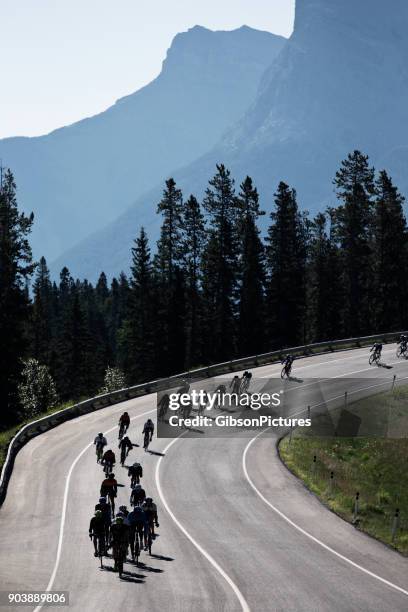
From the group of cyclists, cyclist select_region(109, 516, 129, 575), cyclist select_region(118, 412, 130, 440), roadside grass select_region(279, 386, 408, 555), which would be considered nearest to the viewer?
cyclist select_region(109, 516, 129, 575)

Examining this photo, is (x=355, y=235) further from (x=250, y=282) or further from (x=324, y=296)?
(x=250, y=282)

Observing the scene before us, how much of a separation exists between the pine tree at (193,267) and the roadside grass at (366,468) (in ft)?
103

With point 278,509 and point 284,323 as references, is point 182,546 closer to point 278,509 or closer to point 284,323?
point 278,509

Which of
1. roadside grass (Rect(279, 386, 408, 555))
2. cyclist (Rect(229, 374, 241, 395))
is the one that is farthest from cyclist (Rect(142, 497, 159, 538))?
cyclist (Rect(229, 374, 241, 395))

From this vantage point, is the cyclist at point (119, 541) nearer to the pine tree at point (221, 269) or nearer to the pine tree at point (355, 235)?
the pine tree at point (221, 269)

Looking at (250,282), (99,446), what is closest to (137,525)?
(99,446)

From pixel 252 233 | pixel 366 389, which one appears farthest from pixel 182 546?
pixel 252 233

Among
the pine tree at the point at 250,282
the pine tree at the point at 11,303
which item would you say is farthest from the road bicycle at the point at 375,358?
the pine tree at the point at 11,303

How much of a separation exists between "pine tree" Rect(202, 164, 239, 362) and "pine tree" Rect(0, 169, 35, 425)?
72.8 ft

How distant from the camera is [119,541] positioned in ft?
70.6

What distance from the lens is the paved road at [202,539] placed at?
65.5 ft

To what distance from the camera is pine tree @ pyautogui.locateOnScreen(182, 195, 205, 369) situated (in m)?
77.1

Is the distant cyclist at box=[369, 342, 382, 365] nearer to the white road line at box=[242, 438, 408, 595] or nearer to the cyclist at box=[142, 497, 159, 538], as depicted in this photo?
the white road line at box=[242, 438, 408, 595]

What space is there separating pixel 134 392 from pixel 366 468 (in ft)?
59.6
